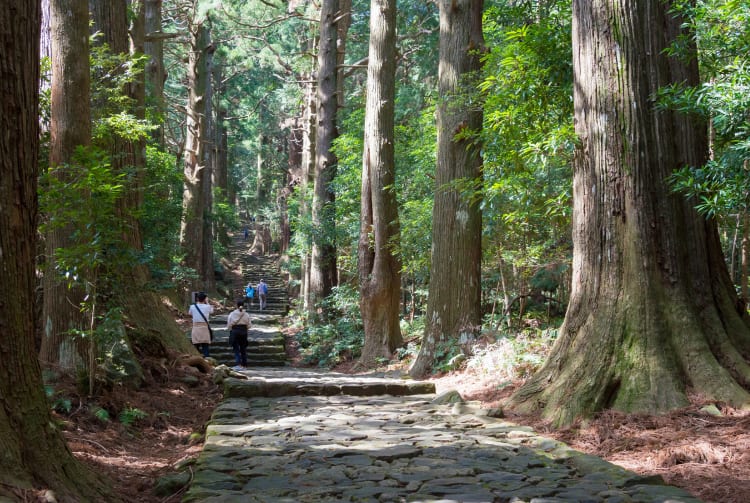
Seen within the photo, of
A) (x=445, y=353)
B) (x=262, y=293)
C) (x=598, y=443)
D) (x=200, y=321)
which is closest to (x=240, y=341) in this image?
(x=200, y=321)

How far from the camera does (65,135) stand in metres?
8.16

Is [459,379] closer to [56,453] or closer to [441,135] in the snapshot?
[441,135]

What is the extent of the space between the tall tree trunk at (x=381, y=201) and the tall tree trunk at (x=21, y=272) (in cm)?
1123

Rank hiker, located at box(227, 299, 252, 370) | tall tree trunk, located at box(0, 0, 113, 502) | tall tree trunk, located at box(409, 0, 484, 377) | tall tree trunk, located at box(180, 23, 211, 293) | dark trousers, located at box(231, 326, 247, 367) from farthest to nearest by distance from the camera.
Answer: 1. tall tree trunk, located at box(180, 23, 211, 293)
2. dark trousers, located at box(231, 326, 247, 367)
3. hiker, located at box(227, 299, 252, 370)
4. tall tree trunk, located at box(409, 0, 484, 377)
5. tall tree trunk, located at box(0, 0, 113, 502)

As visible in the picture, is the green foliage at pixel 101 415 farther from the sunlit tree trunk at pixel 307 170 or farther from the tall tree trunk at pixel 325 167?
the sunlit tree trunk at pixel 307 170

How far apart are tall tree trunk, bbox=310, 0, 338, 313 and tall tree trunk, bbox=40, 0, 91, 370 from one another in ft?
41.2

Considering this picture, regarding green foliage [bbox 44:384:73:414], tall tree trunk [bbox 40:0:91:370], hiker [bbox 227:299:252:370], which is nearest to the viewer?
green foliage [bbox 44:384:73:414]

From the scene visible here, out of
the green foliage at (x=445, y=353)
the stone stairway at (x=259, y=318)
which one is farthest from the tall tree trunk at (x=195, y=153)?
the green foliage at (x=445, y=353)

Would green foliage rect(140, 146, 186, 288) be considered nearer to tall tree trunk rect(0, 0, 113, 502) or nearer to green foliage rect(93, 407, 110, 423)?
green foliage rect(93, 407, 110, 423)

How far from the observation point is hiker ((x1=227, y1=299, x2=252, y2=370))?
50.6ft

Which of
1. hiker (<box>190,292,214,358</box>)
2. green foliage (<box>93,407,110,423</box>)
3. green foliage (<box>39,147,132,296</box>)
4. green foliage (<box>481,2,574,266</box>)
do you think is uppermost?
green foliage (<box>481,2,574,266</box>)

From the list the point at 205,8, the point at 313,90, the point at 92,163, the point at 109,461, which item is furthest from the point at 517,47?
the point at 313,90

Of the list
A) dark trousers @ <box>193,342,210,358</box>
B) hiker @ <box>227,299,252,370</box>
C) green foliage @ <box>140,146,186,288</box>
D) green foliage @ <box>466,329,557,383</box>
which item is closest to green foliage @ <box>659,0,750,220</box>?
green foliage @ <box>466,329,557,383</box>

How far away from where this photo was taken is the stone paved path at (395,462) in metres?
4.25
